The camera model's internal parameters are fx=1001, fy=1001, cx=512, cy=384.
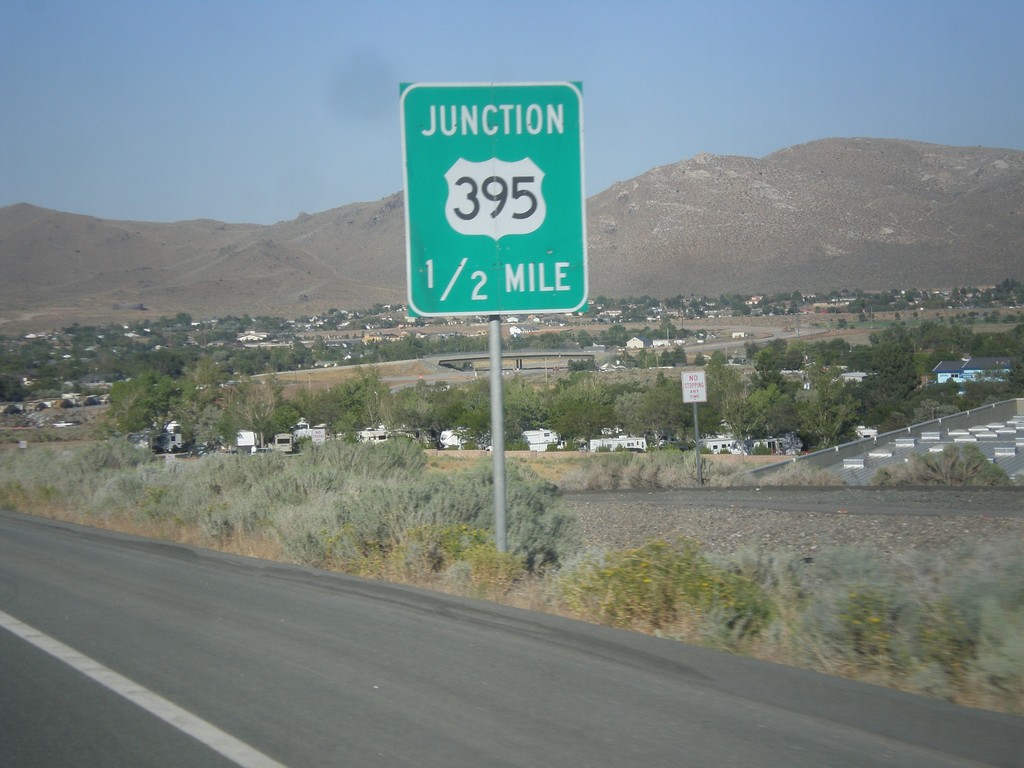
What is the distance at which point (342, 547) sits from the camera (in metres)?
9.58

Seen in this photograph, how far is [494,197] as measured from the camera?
783cm

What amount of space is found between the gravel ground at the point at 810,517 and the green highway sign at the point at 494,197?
5.40 meters

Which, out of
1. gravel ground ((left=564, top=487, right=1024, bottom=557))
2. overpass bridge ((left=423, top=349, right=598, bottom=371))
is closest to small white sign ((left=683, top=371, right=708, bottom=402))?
gravel ground ((left=564, top=487, right=1024, bottom=557))

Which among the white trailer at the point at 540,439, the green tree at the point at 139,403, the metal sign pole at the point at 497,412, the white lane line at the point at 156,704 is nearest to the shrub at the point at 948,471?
the metal sign pole at the point at 497,412

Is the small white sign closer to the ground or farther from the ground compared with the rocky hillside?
closer to the ground

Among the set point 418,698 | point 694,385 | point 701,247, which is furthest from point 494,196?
point 701,247

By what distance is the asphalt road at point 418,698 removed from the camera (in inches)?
173

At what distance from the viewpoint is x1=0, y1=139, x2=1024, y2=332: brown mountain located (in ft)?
317

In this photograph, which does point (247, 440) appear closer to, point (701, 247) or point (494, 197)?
point (494, 197)

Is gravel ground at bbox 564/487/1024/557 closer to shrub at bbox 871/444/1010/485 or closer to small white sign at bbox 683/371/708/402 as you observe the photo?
shrub at bbox 871/444/1010/485

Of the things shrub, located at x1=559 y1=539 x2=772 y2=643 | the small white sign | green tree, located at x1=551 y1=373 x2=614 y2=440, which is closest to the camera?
shrub, located at x1=559 y1=539 x2=772 y2=643

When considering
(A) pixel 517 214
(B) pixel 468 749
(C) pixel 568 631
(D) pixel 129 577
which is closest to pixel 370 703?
(B) pixel 468 749

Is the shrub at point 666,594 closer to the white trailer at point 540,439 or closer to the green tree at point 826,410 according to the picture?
the green tree at point 826,410

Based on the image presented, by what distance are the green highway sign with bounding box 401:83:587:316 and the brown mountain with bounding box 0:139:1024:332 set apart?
88.8 meters
